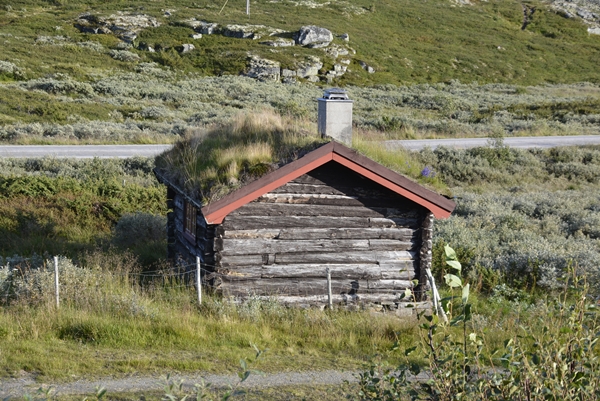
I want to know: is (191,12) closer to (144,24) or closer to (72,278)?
(144,24)

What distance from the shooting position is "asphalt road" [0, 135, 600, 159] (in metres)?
29.6

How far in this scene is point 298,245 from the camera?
12.9 meters

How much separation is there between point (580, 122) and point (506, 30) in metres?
62.4

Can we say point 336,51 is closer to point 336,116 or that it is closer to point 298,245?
point 336,116

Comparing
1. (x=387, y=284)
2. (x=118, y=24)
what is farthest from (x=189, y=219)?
(x=118, y=24)

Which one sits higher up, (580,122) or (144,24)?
(144,24)

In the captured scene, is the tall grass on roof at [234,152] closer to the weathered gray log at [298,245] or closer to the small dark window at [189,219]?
the small dark window at [189,219]

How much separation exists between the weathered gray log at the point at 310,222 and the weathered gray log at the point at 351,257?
1.67 ft

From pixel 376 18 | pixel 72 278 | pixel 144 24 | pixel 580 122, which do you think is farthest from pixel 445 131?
pixel 376 18

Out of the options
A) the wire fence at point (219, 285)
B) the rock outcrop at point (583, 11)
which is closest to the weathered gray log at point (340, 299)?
the wire fence at point (219, 285)

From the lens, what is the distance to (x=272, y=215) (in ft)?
41.8

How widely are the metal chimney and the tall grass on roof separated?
325 millimetres

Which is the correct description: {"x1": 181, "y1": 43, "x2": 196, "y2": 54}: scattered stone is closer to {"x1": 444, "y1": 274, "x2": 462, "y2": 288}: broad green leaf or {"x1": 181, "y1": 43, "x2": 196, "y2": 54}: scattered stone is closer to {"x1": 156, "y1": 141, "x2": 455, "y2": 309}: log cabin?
{"x1": 156, "y1": 141, "x2": 455, "y2": 309}: log cabin

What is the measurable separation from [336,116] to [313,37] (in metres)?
66.9
